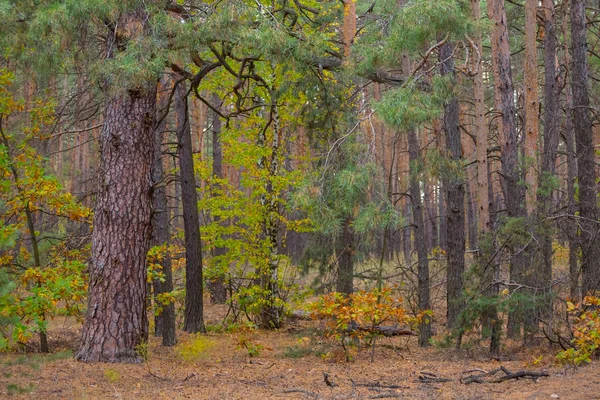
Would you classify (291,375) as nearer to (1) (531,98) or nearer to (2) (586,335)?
(2) (586,335)

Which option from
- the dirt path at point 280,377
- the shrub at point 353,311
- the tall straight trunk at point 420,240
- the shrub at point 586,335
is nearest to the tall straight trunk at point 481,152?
the tall straight trunk at point 420,240

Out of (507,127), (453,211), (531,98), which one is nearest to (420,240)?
(453,211)

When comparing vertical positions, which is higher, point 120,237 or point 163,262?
point 120,237

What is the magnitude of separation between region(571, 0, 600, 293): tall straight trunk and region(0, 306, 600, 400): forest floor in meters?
1.46

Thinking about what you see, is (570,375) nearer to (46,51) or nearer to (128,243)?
Result: (128,243)

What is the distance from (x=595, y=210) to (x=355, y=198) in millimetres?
3648

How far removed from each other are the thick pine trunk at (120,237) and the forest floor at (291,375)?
0.40m

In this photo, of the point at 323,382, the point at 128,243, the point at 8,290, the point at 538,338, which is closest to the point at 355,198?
the point at 323,382

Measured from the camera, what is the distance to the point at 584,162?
9680 millimetres

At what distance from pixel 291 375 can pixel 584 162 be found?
5.46 metres

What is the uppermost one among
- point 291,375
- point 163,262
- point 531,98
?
point 531,98

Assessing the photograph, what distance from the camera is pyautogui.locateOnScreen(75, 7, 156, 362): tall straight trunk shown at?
8.25m

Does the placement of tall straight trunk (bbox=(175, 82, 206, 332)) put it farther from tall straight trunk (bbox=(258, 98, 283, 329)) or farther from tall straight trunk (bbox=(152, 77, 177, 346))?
tall straight trunk (bbox=(258, 98, 283, 329))

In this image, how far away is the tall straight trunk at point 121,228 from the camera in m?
8.25
